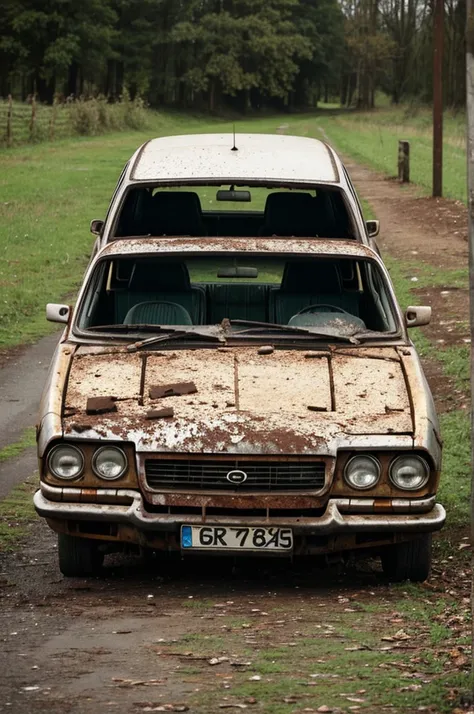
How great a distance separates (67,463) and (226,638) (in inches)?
50.8

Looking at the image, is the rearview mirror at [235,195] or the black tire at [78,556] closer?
the black tire at [78,556]

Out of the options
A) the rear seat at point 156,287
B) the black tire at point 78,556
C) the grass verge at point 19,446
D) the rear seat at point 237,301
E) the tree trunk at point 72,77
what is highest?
the tree trunk at point 72,77

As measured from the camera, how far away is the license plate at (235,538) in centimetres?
582

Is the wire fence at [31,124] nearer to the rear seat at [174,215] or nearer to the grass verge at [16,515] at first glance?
the rear seat at [174,215]

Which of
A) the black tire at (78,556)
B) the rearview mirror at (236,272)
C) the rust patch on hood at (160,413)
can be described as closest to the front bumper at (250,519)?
the black tire at (78,556)

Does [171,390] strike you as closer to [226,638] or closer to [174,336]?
[174,336]

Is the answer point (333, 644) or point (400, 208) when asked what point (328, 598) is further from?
point (400, 208)

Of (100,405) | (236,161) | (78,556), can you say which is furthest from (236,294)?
(78,556)

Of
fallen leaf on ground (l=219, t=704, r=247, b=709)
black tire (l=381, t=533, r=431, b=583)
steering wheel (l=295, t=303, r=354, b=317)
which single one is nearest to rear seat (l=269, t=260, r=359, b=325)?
steering wheel (l=295, t=303, r=354, b=317)

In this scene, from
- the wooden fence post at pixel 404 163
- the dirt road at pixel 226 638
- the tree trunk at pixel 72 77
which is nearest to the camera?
the dirt road at pixel 226 638

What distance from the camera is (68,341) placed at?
689 centimetres

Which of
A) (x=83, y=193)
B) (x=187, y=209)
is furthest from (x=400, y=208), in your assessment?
(x=187, y=209)

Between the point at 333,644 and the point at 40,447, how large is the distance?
5.84 ft

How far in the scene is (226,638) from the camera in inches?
199
